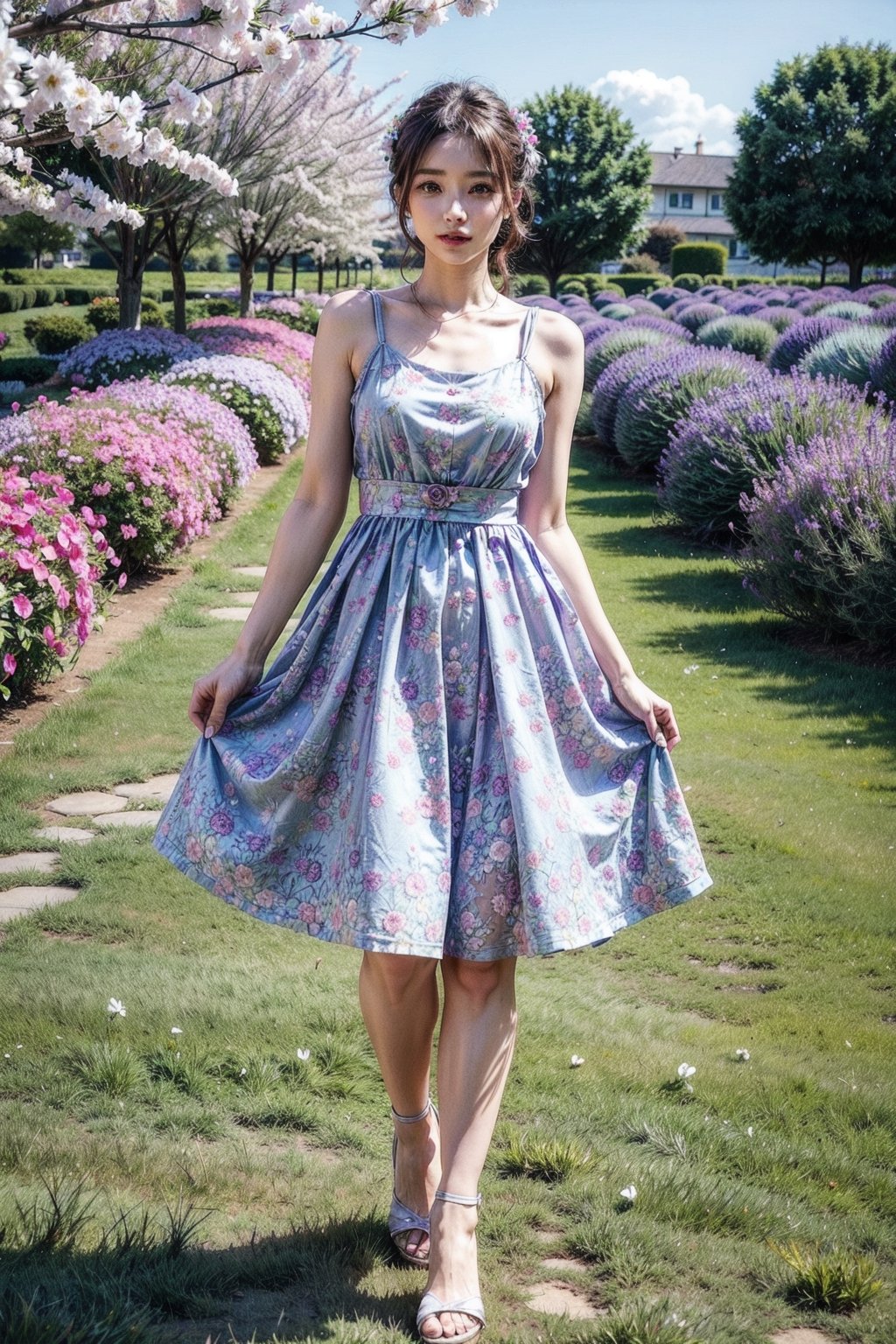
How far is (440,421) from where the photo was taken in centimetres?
234

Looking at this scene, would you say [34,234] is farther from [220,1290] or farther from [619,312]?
[220,1290]

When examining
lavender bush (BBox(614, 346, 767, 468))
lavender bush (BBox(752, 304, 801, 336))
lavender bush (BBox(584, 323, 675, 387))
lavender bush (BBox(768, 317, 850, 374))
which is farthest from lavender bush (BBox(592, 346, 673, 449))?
lavender bush (BBox(752, 304, 801, 336))

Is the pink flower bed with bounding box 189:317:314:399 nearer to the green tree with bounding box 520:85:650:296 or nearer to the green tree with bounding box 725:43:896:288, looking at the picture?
the green tree with bounding box 725:43:896:288

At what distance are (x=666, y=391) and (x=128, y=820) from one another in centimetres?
927

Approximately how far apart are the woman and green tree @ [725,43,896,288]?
47028 mm

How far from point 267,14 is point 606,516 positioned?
370 inches

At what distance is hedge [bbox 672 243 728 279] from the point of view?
56.3 metres

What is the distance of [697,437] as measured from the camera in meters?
10.6

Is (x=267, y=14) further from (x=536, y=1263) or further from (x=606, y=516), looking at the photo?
(x=606, y=516)

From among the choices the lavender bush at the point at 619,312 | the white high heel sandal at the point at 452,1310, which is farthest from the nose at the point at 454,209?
the lavender bush at the point at 619,312

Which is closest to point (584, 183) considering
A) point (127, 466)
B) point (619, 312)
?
point (619, 312)

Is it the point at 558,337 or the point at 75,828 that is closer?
the point at 558,337

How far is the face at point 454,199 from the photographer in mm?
2350

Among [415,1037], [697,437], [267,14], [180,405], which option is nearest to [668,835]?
[415,1037]
